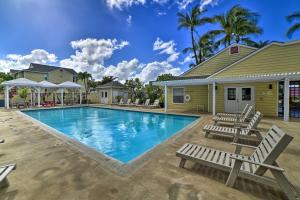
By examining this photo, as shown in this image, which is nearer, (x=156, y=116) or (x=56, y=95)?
(x=156, y=116)

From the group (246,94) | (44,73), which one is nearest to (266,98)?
(246,94)

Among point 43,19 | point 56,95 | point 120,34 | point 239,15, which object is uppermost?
point 239,15

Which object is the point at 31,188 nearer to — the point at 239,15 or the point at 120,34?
the point at 120,34

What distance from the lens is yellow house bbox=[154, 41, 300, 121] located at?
982cm

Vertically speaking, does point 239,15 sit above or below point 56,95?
above

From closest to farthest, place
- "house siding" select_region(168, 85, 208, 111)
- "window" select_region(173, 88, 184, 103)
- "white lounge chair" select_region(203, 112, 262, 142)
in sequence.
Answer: "white lounge chair" select_region(203, 112, 262, 142)
"house siding" select_region(168, 85, 208, 111)
"window" select_region(173, 88, 184, 103)

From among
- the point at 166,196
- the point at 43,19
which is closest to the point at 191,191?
the point at 166,196

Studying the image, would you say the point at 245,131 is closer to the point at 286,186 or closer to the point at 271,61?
the point at 286,186

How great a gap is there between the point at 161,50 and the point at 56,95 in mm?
20274

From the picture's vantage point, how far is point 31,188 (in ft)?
8.73

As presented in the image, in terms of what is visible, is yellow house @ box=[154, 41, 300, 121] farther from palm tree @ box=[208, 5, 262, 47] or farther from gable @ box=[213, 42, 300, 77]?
palm tree @ box=[208, 5, 262, 47]

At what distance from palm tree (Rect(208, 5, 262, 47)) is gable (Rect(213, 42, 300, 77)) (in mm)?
9303

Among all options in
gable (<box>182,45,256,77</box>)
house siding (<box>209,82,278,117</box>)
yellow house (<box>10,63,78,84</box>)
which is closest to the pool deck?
house siding (<box>209,82,278,117</box>)

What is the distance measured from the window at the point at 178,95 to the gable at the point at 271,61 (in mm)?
4523
